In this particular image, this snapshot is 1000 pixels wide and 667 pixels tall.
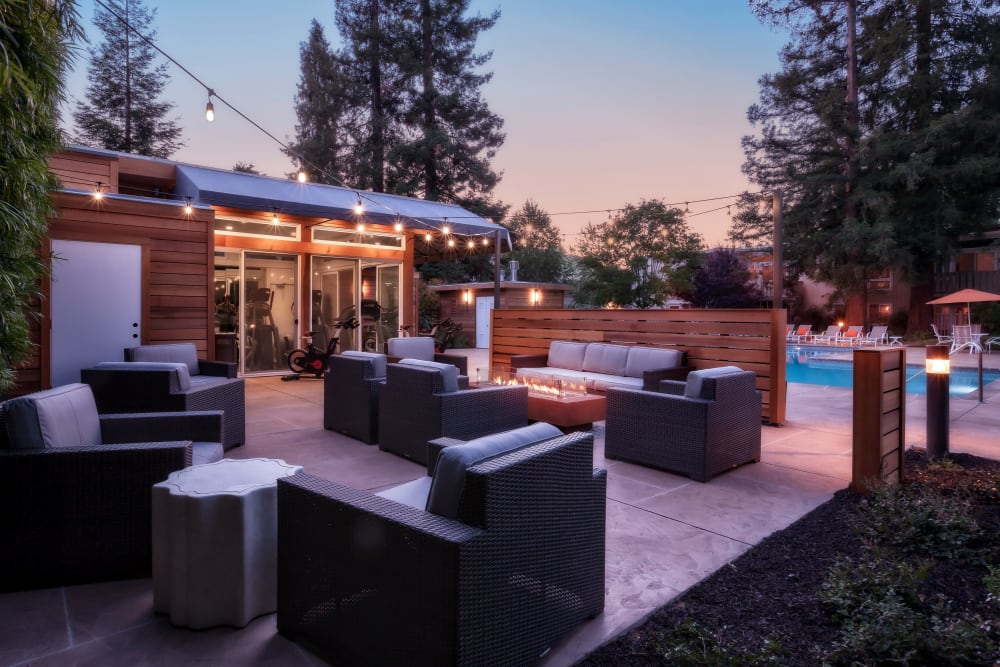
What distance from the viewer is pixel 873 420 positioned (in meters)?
3.18

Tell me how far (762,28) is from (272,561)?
22831 millimetres

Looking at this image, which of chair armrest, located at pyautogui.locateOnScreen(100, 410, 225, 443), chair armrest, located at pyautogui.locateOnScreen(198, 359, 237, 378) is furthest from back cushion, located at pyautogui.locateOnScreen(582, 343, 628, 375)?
chair armrest, located at pyautogui.locateOnScreen(100, 410, 225, 443)

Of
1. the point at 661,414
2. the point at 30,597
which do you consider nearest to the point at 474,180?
the point at 661,414

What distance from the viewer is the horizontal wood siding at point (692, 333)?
17.3 ft

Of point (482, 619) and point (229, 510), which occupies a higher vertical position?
point (229, 510)

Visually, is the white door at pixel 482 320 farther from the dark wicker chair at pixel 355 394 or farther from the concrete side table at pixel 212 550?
the concrete side table at pixel 212 550

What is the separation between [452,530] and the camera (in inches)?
55.9

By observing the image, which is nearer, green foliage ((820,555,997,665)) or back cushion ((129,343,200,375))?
green foliage ((820,555,997,665))

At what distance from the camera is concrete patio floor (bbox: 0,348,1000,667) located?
5.79 feet

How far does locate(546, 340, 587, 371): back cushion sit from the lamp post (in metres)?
3.49

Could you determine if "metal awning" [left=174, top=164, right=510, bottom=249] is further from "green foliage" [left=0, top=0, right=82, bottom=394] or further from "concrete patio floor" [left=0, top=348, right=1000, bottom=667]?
"green foliage" [left=0, top=0, right=82, bottom=394]

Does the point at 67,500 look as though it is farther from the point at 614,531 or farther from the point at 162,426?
the point at 614,531

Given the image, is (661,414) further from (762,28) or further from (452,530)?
(762,28)

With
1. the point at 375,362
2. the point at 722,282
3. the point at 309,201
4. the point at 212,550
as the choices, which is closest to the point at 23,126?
the point at 212,550
